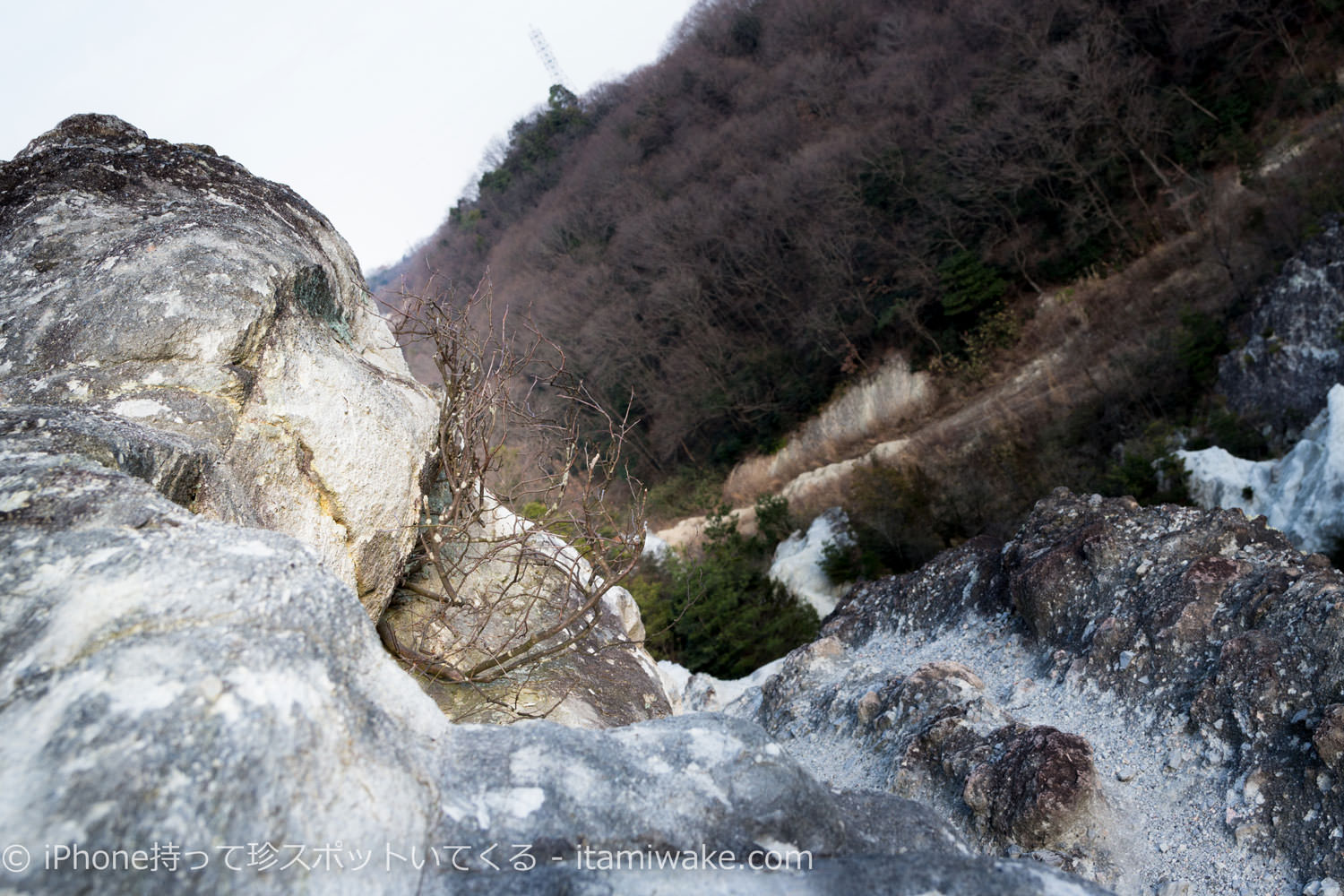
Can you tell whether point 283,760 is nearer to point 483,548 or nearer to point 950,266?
point 483,548

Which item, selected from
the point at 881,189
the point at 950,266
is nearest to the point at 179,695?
the point at 950,266

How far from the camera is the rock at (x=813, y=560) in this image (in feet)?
53.7

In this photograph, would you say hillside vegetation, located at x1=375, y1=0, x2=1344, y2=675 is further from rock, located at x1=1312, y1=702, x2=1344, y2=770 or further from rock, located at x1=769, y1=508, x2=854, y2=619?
rock, located at x1=1312, y1=702, x2=1344, y2=770

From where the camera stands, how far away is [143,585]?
1.77 meters

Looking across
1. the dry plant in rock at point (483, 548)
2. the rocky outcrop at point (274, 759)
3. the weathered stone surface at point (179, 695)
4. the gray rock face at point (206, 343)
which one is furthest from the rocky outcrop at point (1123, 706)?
the weathered stone surface at point (179, 695)

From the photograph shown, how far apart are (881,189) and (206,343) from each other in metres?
24.6

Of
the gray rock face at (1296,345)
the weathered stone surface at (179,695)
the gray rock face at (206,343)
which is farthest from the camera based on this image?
the gray rock face at (1296,345)

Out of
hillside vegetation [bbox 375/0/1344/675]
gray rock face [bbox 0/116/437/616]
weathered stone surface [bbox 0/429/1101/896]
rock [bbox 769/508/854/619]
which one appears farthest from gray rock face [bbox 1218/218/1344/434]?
weathered stone surface [bbox 0/429/1101/896]

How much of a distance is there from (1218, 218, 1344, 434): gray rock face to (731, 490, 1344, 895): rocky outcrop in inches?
295

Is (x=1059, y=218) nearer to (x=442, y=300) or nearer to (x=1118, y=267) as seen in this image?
(x=1118, y=267)

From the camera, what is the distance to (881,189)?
25.3 meters

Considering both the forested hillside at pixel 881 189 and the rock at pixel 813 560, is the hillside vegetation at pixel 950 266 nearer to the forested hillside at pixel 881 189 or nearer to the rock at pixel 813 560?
the forested hillside at pixel 881 189

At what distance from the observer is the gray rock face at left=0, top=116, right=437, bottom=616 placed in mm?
3072

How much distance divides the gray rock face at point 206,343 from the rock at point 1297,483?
7418 mm
